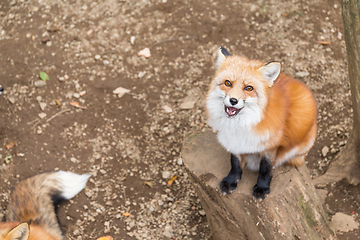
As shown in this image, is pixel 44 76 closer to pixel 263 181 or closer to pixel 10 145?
pixel 10 145

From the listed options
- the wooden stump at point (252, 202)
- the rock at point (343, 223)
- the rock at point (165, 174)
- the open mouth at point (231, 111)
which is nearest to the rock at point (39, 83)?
the rock at point (165, 174)

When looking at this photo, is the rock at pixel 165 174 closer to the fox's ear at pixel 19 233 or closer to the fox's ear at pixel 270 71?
the fox's ear at pixel 19 233

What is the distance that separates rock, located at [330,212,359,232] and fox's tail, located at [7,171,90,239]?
2.95 meters

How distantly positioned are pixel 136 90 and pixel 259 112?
108 inches

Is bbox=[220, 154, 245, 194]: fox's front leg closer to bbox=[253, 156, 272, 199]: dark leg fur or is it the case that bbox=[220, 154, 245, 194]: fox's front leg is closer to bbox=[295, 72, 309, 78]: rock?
bbox=[253, 156, 272, 199]: dark leg fur

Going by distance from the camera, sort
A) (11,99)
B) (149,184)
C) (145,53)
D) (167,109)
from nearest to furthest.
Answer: (149,184) → (11,99) → (167,109) → (145,53)

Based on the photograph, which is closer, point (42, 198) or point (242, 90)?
point (242, 90)

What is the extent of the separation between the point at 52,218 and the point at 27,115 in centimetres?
173

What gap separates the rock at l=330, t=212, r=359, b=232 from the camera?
11.4ft

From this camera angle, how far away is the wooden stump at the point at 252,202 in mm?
2641

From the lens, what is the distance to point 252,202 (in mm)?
2691

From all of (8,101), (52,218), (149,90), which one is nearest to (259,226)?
(52,218)

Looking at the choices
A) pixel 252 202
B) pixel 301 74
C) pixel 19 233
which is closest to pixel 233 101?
pixel 252 202

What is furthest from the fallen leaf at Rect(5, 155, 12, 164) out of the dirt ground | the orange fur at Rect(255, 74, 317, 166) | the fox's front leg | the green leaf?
the orange fur at Rect(255, 74, 317, 166)
